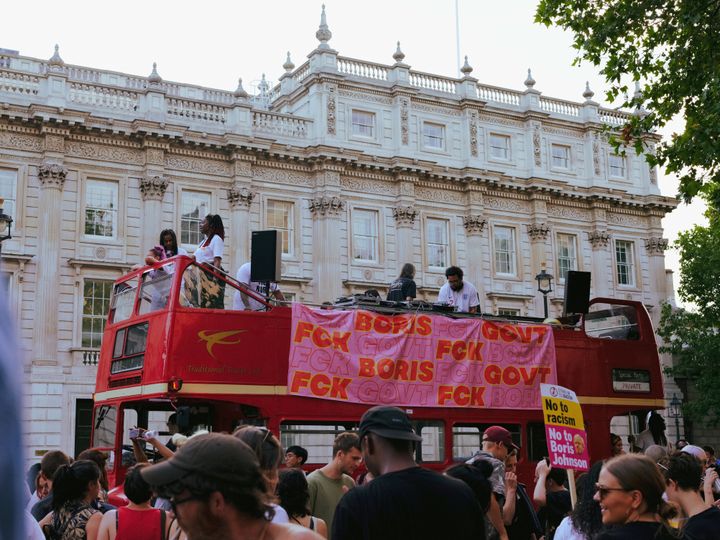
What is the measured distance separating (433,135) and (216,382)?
26.6m

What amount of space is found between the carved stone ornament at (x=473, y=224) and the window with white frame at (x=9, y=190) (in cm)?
1771

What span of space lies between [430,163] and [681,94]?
19.6m

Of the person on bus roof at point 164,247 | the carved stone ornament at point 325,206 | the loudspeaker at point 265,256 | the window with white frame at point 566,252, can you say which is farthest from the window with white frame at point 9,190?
the window with white frame at point 566,252

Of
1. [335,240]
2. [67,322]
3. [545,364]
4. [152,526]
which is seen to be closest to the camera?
[152,526]

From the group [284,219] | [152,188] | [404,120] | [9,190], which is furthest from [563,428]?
[404,120]

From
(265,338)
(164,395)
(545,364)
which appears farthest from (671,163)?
(164,395)

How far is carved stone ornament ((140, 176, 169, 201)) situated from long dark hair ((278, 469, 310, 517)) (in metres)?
26.3

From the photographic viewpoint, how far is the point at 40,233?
29.3 m

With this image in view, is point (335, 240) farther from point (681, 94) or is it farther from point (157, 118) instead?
point (681, 94)

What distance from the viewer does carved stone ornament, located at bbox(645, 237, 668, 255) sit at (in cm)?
4119

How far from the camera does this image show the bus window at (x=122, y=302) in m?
14.0

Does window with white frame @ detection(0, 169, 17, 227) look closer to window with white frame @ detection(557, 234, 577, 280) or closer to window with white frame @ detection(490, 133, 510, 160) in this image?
window with white frame @ detection(490, 133, 510, 160)

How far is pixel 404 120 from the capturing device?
1433 inches

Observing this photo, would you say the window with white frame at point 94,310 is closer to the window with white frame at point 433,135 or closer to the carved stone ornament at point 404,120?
the carved stone ornament at point 404,120
